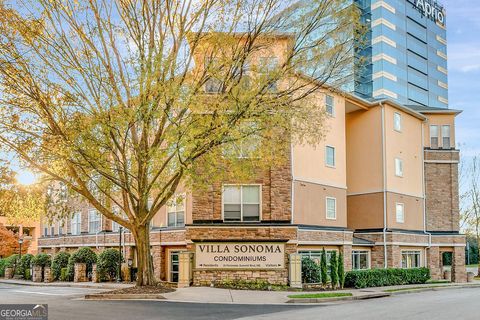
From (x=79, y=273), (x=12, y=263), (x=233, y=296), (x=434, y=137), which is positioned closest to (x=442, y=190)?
(x=434, y=137)

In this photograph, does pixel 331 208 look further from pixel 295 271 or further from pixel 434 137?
pixel 434 137

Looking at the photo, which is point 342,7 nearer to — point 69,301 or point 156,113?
point 156,113

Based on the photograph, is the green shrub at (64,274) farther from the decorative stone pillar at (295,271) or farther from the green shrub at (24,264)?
the decorative stone pillar at (295,271)

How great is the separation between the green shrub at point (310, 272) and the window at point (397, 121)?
14.5 meters

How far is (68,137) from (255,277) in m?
11.5

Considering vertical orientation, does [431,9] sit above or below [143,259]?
above

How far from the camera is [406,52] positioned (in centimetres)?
10331

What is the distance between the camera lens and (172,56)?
66.9ft

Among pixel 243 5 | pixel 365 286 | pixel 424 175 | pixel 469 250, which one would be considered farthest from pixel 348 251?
pixel 469 250

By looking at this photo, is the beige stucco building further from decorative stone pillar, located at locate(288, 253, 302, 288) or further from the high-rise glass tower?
the high-rise glass tower

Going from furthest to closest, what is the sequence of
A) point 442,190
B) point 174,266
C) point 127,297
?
point 442,190 → point 174,266 → point 127,297

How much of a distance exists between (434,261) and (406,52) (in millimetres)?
72236

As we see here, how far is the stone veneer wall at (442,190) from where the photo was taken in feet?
130

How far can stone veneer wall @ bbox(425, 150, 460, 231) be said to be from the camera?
3956cm
